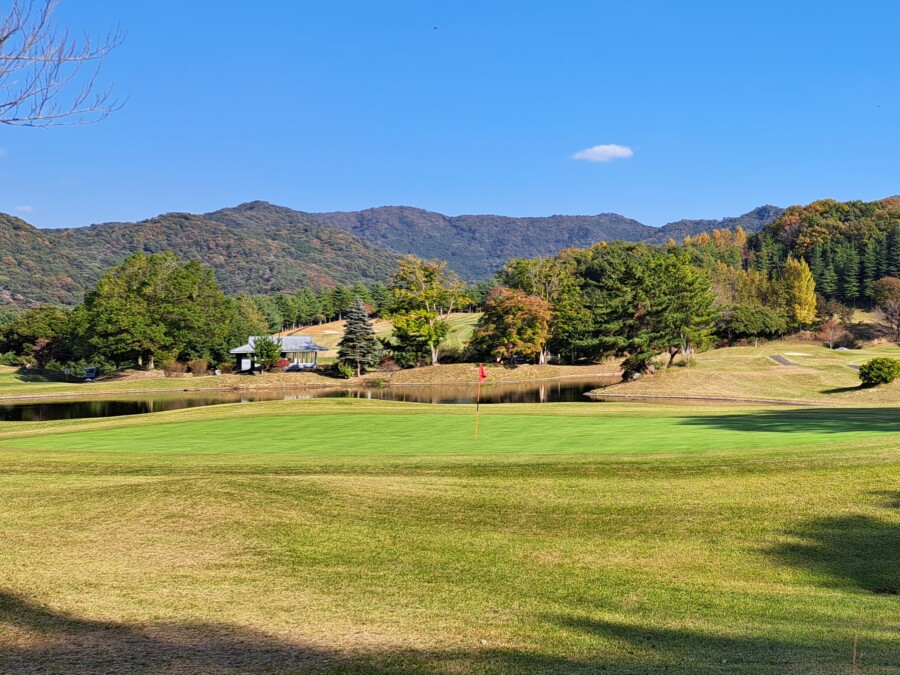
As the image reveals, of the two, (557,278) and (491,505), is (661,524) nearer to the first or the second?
(491,505)

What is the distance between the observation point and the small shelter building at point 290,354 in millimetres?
78125

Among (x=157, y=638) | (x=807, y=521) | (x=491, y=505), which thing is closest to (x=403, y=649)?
(x=157, y=638)

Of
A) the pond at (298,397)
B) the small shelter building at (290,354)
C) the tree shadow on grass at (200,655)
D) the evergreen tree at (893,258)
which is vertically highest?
the evergreen tree at (893,258)

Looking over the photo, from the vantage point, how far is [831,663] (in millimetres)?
6102

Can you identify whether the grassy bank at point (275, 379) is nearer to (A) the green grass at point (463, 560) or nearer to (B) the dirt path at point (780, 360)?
(B) the dirt path at point (780, 360)

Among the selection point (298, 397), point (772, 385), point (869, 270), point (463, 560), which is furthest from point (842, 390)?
point (869, 270)

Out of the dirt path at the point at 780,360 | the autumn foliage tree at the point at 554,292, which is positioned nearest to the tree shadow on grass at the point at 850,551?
the dirt path at the point at 780,360

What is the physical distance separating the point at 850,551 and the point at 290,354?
78.9 m

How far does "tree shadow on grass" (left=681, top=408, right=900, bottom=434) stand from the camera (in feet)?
68.0

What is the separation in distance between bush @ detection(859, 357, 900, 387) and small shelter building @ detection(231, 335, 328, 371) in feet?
180

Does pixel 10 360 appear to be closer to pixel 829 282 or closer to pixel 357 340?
pixel 357 340

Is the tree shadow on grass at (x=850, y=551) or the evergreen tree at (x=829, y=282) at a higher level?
the evergreen tree at (x=829, y=282)

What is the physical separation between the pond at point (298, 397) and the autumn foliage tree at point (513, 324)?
6.44m

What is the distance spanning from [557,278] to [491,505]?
240 feet
